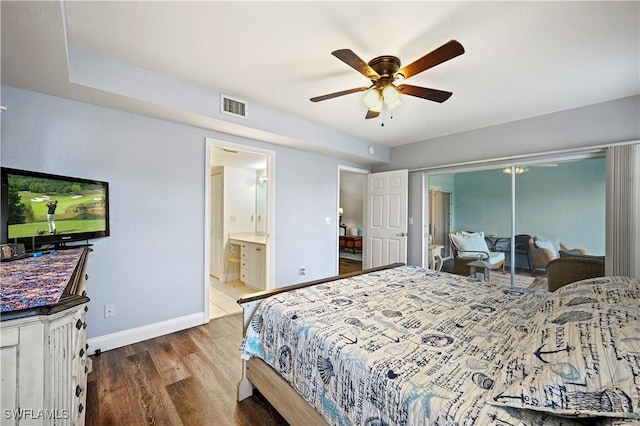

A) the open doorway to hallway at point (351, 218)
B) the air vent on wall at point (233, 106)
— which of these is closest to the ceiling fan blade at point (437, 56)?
the air vent on wall at point (233, 106)

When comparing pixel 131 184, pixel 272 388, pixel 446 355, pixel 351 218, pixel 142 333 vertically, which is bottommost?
pixel 142 333

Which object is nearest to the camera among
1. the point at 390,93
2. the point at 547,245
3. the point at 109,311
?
the point at 390,93

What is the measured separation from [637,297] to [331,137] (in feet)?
10.7

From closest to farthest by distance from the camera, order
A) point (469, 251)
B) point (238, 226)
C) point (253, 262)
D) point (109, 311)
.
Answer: point (109, 311), point (469, 251), point (253, 262), point (238, 226)

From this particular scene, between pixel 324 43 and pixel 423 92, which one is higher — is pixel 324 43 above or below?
above

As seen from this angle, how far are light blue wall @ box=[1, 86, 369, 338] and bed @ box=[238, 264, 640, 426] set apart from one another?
57.5 inches

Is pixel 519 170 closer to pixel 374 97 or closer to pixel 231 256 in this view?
pixel 374 97

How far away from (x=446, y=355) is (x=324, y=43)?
Answer: 205cm

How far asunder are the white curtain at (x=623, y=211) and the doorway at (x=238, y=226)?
3751 mm

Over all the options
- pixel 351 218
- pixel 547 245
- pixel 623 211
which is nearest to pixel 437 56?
pixel 623 211

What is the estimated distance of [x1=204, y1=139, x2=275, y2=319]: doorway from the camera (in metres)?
3.62

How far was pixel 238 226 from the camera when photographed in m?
5.18

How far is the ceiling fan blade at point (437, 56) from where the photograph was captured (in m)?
1.43

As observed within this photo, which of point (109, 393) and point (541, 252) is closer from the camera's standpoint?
point (109, 393)
